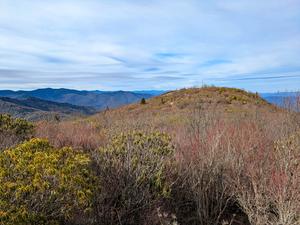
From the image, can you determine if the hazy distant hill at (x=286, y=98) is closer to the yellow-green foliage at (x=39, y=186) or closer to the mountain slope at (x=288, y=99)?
the mountain slope at (x=288, y=99)

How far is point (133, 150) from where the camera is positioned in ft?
20.7

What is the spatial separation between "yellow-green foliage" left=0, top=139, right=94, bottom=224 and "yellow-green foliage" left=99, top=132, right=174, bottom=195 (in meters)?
1.24

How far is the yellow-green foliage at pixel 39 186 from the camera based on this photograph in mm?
3916

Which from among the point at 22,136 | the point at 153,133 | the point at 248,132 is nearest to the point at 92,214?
the point at 153,133

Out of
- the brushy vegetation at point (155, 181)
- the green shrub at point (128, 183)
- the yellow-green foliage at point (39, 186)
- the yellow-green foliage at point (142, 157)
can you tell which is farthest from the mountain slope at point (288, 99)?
the yellow-green foliage at point (39, 186)

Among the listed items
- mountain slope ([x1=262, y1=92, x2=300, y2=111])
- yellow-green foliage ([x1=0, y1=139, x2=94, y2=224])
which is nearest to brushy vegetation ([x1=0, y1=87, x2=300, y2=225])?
yellow-green foliage ([x1=0, y1=139, x2=94, y2=224])

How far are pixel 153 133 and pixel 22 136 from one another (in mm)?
3991

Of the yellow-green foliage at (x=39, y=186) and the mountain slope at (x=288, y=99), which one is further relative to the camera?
the mountain slope at (x=288, y=99)

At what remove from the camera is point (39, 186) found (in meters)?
4.04

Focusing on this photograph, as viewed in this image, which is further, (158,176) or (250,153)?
(250,153)

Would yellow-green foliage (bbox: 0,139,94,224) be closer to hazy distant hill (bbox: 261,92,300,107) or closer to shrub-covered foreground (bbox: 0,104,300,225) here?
shrub-covered foreground (bbox: 0,104,300,225)

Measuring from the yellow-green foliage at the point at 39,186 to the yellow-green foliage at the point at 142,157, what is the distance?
124 centimetres

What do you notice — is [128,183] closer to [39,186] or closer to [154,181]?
[154,181]

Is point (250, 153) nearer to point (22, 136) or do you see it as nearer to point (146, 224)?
point (146, 224)
